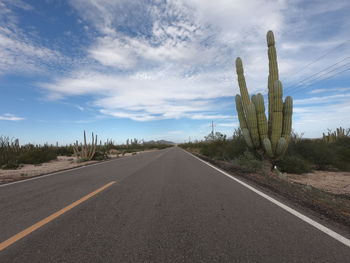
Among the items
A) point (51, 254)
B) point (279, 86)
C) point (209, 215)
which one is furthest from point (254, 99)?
point (51, 254)

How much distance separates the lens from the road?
2.75m

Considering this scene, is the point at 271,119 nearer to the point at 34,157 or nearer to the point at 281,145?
the point at 281,145

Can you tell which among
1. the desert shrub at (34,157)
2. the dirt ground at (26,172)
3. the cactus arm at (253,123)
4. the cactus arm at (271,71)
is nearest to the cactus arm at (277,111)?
the cactus arm at (271,71)

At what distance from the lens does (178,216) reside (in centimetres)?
417

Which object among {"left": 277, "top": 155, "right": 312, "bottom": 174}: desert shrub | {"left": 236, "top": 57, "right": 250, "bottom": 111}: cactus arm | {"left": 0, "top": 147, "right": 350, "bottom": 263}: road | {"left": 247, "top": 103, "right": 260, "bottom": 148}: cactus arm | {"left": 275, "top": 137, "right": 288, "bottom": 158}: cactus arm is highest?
{"left": 236, "top": 57, "right": 250, "bottom": 111}: cactus arm

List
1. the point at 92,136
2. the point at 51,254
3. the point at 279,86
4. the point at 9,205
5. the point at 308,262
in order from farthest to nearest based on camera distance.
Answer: the point at 92,136
the point at 279,86
the point at 9,205
the point at 51,254
the point at 308,262

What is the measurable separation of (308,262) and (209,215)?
1.86 m

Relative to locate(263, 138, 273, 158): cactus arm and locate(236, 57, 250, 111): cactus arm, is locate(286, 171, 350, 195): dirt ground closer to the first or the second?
locate(263, 138, 273, 158): cactus arm

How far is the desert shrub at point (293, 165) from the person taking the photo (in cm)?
1328

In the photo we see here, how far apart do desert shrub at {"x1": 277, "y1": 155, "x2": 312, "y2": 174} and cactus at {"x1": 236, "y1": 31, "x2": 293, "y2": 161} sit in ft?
4.99

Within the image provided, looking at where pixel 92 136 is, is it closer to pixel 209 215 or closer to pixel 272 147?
pixel 272 147

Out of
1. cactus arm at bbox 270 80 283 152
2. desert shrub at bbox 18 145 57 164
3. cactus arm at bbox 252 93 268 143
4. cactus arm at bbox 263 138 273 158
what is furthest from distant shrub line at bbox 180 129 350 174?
desert shrub at bbox 18 145 57 164

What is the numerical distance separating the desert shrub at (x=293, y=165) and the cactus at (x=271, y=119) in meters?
1.52

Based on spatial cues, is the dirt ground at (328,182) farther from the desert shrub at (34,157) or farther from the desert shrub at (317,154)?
the desert shrub at (34,157)
